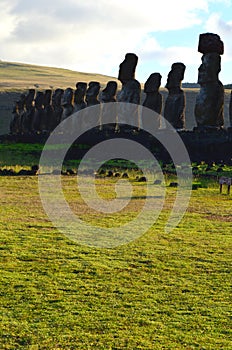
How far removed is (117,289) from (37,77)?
127 metres

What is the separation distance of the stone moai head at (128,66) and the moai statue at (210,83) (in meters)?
5.69

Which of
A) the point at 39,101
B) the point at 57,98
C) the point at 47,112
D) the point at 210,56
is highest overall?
the point at 210,56

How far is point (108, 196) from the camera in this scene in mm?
13844

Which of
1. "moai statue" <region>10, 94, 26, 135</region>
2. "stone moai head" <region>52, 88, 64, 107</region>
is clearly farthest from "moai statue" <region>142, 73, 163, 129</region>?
"moai statue" <region>10, 94, 26, 135</region>

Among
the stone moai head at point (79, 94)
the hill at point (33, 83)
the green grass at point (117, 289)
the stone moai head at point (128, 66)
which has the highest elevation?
the hill at point (33, 83)

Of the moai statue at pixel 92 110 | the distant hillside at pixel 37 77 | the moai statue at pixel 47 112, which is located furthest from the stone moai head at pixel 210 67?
the distant hillside at pixel 37 77

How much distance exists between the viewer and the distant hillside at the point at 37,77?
111938 mm

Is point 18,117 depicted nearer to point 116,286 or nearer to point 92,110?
point 92,110

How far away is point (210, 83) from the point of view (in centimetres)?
2345

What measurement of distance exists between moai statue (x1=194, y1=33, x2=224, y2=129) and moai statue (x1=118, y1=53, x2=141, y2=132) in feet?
16.9

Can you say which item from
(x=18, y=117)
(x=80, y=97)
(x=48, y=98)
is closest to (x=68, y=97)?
(x=80, y=97)

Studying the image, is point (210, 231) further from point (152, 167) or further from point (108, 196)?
point (152, 167)

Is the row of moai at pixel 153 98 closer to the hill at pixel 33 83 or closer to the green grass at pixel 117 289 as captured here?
the green grass at pixel 117 289

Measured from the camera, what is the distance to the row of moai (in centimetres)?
2334
